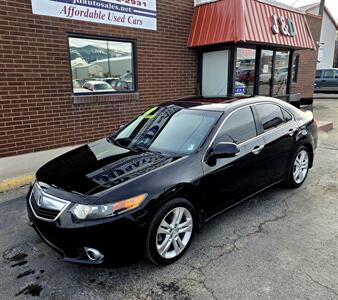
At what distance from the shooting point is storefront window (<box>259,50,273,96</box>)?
8537mm

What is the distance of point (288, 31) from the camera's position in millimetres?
8102

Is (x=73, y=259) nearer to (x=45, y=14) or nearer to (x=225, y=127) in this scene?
(x=225, y=127)

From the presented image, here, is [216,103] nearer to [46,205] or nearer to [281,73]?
[46,205]

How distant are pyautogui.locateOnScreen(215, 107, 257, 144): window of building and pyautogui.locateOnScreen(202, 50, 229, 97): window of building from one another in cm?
Answer: 415

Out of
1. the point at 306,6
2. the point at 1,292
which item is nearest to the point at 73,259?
the point at 1,292

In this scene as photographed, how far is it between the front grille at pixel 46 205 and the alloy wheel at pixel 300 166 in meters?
3.41

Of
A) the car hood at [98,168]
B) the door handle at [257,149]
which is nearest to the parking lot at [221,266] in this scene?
the car hood at [98,168]

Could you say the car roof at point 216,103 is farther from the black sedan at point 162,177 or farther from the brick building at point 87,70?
the brick building at point 87,70

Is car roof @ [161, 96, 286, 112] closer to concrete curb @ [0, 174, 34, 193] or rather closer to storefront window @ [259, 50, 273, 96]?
concrete curb @ [0, 174, 34, 193]

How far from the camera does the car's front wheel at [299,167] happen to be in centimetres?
447

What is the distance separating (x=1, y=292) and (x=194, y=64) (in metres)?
6.87

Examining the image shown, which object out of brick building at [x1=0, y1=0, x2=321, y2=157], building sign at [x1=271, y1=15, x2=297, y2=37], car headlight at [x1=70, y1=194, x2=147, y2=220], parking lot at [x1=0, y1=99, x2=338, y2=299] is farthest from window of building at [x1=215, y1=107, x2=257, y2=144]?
building sign at [x1=271, y1=15, x2=297, y2=37]

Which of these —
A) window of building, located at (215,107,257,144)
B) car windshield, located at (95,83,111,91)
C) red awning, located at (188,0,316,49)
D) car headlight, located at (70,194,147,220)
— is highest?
red awning, located at (188,0,316,49)

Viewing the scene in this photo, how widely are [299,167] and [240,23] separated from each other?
371 centimetres
